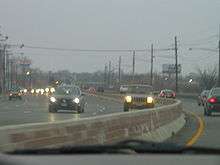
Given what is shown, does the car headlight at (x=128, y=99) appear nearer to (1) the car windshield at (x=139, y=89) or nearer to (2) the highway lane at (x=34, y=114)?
(1) the car windshield at (x=139, y=89)

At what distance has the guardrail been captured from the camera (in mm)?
9570

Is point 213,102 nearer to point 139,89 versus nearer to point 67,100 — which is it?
point 67,100

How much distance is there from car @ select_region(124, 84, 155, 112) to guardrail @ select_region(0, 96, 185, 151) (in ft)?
66.8

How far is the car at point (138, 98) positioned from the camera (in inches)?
1668

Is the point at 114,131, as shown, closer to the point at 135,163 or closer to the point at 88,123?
the point at 88,123

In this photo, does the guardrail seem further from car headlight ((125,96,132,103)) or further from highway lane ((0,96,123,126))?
car headlight ((125,96,132,103))

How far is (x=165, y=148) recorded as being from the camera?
570 centimetres

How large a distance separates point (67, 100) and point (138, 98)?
18.8 ft

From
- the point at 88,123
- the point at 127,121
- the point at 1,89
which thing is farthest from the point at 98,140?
the point at 1,89

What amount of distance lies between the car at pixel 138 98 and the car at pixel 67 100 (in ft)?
12.3

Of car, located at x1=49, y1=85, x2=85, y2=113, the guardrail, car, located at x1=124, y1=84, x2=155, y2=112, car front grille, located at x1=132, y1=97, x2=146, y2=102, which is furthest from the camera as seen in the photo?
car front grille, located at x1=132, y1=97, x2=146, y2=102

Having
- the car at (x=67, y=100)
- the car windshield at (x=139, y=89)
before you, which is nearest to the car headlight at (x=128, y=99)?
the car windshield at (x=139, y=89)

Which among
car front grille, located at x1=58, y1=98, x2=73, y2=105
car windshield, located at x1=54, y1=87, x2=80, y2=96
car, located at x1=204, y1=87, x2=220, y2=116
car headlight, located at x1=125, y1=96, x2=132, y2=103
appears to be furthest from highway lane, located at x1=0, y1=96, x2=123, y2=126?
car, located at x1=204, y1=87, x2=220, y2=116

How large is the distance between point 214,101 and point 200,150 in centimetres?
2952
